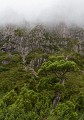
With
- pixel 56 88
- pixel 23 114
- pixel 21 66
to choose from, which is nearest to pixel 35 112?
pixel 23 114

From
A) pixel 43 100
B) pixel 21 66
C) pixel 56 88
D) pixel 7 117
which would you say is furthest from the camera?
pixel 21 66

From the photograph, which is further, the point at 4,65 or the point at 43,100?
the point at 4,65

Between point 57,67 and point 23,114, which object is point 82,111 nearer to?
point 57,67

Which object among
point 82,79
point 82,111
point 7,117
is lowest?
point 82,79

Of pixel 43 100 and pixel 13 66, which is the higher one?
pixel 43 100

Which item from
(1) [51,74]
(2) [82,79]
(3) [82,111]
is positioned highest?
(1) [51,74]

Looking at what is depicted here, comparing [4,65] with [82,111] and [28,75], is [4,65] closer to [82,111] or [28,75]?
[28,75]

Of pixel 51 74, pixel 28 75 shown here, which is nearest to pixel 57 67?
pixel 51 74

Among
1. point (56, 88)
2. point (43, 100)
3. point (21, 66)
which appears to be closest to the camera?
point (43, 100)

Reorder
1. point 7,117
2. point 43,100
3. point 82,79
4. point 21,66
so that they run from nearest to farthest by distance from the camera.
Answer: point 7,117 → point 43,100 → point 82,79 → point 21,66
